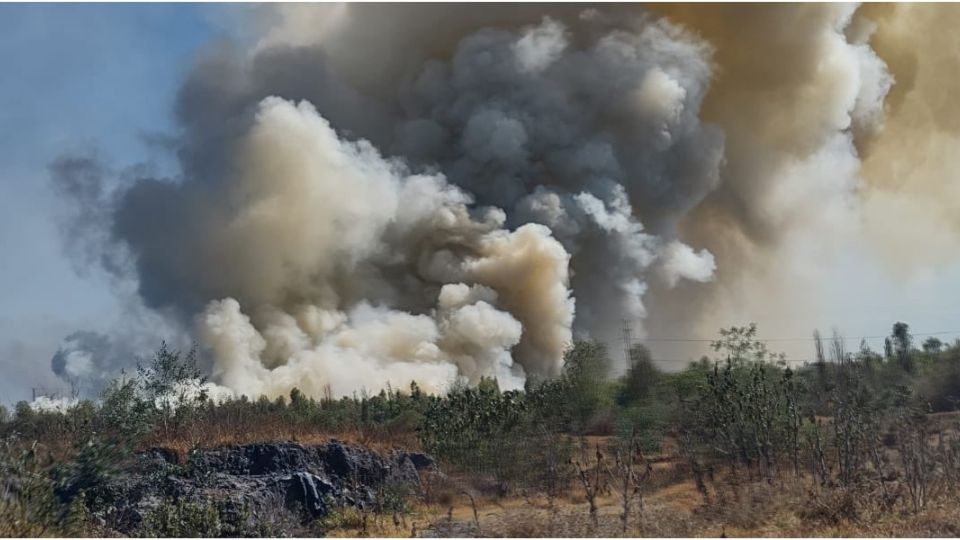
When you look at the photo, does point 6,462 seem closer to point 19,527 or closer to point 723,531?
point 19,527

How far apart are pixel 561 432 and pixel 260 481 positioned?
14.0 meters

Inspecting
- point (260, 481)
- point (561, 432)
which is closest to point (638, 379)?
point (561, 432)

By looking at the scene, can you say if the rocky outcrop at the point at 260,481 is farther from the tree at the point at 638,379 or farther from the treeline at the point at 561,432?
the tree at the point at 638,379

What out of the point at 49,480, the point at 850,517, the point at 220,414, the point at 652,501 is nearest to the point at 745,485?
the point at 652,501

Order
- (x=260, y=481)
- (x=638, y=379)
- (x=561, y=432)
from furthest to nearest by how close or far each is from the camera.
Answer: (x=638, y=379)
(x=561, y=432)
(x=260, y=481)

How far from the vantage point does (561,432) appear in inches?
1191

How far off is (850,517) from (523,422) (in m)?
14.1

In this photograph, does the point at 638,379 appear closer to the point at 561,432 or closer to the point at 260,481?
the point at 561,432

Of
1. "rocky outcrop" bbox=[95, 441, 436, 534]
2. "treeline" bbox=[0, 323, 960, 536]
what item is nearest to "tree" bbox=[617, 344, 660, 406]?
"treeline" bbox=[0, 323, 960, 536]

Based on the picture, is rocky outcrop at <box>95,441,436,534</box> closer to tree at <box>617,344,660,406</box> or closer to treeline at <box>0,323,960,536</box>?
treeline at <box>0,323,960,536</box>

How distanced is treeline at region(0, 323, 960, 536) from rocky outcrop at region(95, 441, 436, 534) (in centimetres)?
75

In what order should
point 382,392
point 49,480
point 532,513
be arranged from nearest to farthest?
point 49,480 < point 532,513 < point 382,392

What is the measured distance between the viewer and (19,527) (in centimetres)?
1050

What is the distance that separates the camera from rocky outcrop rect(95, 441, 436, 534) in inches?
637
